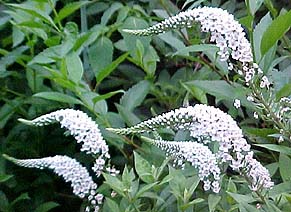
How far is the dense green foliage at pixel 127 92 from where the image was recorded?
1920 mm

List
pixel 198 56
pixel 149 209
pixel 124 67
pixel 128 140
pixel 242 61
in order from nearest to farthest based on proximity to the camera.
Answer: pixel 242 61 → pixel 149 209 → pixel 128 140 → pixel 198 56 → pixel 124 67

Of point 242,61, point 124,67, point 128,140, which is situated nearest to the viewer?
point 242,61

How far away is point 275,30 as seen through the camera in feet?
5.87

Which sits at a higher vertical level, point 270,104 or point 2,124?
point 270,104

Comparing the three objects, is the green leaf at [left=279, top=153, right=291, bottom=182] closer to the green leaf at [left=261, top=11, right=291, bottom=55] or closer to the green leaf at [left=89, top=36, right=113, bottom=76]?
the green leaf at [left=261, top=11, right=291, bottom=55]

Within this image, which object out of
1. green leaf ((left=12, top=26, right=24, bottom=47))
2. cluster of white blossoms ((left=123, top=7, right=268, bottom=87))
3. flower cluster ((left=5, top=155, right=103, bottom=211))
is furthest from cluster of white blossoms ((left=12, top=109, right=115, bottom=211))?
green leaf ((left=12, top=26, right=24, bottom=47))

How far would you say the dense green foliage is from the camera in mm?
1920

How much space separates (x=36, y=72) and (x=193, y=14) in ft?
3.84

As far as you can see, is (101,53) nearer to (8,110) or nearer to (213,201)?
(8,110)

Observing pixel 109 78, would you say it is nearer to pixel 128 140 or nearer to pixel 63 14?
pixel 63 14

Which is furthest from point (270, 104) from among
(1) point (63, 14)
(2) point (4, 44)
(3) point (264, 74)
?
(2) point (4, 44)

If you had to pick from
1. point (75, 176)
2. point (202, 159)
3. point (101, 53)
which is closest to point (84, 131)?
point (75, 176)

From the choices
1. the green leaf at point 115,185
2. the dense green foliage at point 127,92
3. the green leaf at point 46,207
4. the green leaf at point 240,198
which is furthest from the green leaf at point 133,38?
the green leaf at point 240,198

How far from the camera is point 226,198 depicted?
1.93 m
